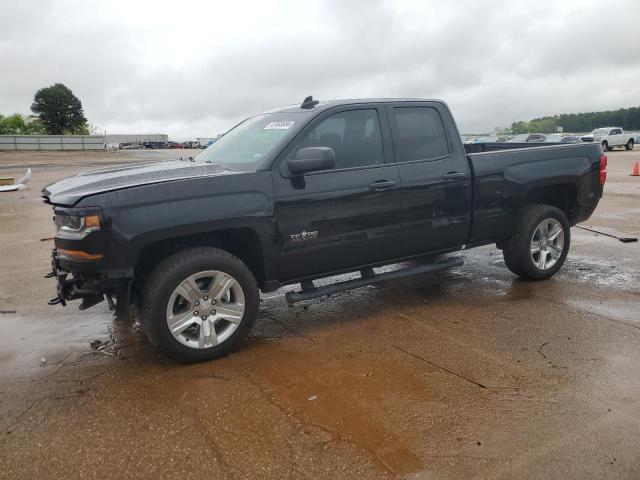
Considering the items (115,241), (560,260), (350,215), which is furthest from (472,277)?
(115,241)

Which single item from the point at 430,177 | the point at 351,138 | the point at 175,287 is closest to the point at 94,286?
the point at 175,287

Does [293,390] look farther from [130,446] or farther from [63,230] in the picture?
[63,230]

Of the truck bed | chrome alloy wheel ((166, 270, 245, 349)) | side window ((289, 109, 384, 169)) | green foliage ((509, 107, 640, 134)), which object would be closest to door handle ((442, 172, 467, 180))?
the truck bed

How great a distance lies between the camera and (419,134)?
5.09 metres

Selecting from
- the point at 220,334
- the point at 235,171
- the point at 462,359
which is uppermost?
the point at 235,171

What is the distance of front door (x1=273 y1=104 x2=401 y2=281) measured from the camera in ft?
14.0

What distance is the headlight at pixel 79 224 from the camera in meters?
3.60

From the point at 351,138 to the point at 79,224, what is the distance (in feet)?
7.57

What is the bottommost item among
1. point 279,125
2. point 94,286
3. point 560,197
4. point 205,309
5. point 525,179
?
point 205,309

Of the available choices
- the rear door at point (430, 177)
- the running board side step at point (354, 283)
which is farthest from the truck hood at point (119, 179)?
the rear door at point (430, 177)

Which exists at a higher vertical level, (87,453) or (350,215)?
(350,215)

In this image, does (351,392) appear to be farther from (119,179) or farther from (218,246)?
(119,179)

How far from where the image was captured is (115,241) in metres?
3.66

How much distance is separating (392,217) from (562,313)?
5.83 feet
